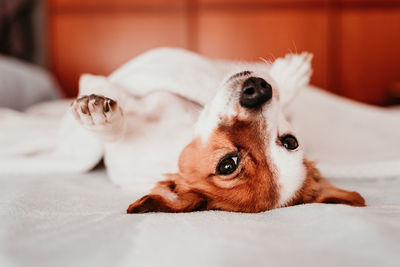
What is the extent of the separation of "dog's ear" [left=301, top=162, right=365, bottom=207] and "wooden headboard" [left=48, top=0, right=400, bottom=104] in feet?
9.25

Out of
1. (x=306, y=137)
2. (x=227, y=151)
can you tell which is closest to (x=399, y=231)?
(x=227, y=151)

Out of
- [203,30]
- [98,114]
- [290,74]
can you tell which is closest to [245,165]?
[98,114]

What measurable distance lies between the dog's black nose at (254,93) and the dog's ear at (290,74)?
49cm

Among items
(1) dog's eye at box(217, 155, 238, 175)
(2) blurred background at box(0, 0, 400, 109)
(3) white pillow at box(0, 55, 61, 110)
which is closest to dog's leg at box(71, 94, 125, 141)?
(1) dog's eye at box(217, 155, 238, 175)

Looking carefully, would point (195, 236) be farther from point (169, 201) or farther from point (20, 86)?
point (20, 86)

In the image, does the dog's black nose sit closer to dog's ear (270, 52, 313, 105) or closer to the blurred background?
dog's ear (270, 52, 313, 105)

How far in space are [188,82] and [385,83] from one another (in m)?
3.23

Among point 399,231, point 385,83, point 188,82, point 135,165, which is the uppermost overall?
point 188,82

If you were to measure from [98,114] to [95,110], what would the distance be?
0.02 m

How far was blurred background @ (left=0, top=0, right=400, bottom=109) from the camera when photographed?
3725 mm

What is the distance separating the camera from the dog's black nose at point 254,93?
0.99m

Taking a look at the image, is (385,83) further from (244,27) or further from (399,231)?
(399,231)

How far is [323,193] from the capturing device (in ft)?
3.18

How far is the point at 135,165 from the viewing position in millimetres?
1214
